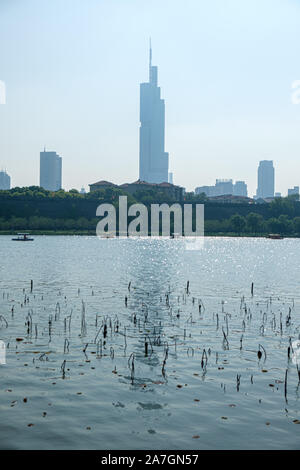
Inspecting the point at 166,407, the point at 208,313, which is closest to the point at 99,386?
the point at 166,407

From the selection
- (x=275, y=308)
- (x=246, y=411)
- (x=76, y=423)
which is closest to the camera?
(x=76, y=423)

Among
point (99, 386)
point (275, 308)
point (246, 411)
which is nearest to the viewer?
A: point (246, 411)

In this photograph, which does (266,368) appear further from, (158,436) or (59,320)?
(59,320)

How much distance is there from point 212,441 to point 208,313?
22617mm

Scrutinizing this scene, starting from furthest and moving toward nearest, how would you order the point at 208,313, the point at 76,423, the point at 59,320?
the point at 208,313, the point at 59,320, the point at 76,423

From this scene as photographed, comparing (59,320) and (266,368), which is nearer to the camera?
(266,368)

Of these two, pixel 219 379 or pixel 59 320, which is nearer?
pixel 219 379

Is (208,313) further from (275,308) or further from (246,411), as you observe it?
(246,411)

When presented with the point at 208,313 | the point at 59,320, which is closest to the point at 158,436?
the point at 59,320

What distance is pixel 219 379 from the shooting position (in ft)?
67.7

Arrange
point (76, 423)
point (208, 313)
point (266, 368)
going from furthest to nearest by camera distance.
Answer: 1. point (208, 313)
2. point (266, 368)
3. point (76, 423)

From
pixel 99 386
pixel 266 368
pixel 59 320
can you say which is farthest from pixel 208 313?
pixel 99 386
